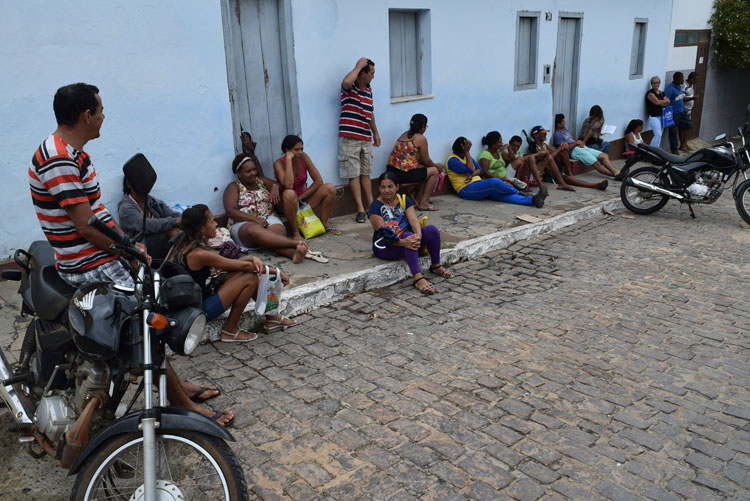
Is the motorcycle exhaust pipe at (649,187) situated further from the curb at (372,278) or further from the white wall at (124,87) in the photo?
the white wall at (124,87)

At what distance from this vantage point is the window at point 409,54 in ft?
28.2

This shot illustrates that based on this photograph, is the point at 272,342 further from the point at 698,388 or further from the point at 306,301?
the point at 698,388

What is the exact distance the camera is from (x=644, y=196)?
9.48 metres

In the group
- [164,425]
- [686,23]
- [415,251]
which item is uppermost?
[686,23]

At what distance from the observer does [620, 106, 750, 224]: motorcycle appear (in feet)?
28.5

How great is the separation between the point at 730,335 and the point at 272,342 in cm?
373

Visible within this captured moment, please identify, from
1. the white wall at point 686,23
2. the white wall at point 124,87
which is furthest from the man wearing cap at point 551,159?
the white wall at point 124,87

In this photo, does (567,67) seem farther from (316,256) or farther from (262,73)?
(316,256)

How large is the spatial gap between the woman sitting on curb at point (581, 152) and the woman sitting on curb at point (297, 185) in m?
5.72

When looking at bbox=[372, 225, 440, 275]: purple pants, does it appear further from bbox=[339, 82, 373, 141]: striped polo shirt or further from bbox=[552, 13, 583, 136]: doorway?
bbox=[552, 13, 583, 136]: doorway

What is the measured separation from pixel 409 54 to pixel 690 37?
974 centimetres

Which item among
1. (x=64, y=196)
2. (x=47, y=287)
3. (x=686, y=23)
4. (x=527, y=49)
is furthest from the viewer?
(x=686, y=23)

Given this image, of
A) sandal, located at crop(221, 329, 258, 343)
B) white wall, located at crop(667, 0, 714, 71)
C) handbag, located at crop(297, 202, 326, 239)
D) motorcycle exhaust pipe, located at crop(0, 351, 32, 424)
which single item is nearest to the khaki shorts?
handbag, located at crop(297, 202, 326, 239)

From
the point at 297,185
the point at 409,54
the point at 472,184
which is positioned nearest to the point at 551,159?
the point at 472,184
